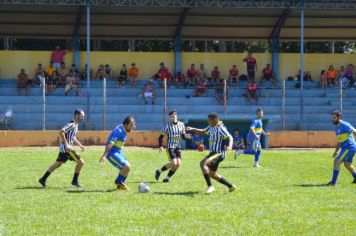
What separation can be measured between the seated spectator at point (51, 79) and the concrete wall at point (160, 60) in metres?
1.89

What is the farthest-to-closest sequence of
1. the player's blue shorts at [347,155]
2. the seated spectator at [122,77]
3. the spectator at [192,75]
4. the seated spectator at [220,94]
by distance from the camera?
the spectator at [192,75] < the seated spectator at [122,77] < the seated spectator at [220,94] < the player's blue shorts at [347,155]

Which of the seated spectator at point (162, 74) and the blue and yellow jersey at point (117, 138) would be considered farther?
the seated spectator at point (162, 74)

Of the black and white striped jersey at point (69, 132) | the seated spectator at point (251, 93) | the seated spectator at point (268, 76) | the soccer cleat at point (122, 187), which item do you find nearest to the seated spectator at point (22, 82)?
the seated spectator at point (251, 93)

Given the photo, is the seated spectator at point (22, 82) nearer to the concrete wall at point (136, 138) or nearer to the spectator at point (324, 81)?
the concrete wall at point (136, 138)

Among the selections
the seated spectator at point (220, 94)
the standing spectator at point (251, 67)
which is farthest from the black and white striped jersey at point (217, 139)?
the standing spectator at point (251, 67)

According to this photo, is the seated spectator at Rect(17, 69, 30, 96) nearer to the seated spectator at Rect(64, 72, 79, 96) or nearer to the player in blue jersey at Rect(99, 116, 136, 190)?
the seated spectator at Rect(64, 72, 79, 96)

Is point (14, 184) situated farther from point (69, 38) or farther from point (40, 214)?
point (69, 38)

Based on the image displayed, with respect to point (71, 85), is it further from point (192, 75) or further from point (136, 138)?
point (192, 75)

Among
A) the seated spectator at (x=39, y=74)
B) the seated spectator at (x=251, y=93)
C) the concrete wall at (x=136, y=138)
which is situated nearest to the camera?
the concrete wall at (x=136, y=138)

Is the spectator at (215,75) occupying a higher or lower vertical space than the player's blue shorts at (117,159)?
higher

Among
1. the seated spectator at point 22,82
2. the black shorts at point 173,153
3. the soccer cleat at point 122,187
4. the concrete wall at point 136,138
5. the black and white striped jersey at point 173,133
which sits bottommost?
the concrete wall at point 136,138

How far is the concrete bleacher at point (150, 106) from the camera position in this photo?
3167 centimetres

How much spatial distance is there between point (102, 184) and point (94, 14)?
23.3 metres

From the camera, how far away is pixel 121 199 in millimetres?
12461
